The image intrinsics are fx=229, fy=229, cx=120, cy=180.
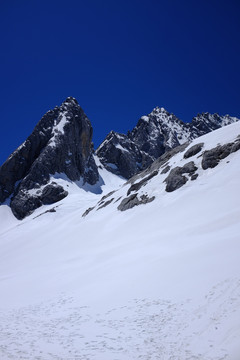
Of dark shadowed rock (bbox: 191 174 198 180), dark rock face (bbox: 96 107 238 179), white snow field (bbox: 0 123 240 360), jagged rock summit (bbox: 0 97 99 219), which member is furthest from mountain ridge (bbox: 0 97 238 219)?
white snow field (bbox: 0 123 240 360)

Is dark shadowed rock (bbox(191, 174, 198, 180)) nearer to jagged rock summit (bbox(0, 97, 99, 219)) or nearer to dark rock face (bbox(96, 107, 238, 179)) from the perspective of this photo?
jagged rock summit (bbox(0, 97, 99, 219))

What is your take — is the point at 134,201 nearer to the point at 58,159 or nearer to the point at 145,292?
the point at 145,292

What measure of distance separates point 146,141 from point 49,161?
79291mm

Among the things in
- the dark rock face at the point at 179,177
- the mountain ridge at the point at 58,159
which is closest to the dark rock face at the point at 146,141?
the mountain ridge at the point at 58,159

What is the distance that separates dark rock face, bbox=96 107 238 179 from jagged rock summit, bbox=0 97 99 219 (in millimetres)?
17717

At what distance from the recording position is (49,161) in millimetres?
82375

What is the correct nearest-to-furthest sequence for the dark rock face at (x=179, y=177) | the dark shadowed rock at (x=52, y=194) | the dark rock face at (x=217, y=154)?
the dark rock face at (x=217, y=154)
the dark rock face at (x=179, y=177)
the dark shadowed rock at (x=52, y=194)

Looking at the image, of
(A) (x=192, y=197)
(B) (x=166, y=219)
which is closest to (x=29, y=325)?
(B) (x=166, y=219)

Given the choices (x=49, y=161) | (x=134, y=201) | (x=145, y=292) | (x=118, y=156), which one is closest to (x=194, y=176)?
(x=134, y=201)

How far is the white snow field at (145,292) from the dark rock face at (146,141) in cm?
9156

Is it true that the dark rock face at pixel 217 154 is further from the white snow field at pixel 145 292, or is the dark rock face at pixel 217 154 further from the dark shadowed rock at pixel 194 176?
the white snow field at pixel 145 292

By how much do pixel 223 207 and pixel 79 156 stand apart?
80.2 m

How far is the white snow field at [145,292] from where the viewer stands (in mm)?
6836

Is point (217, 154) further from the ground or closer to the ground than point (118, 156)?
closer to the ground
